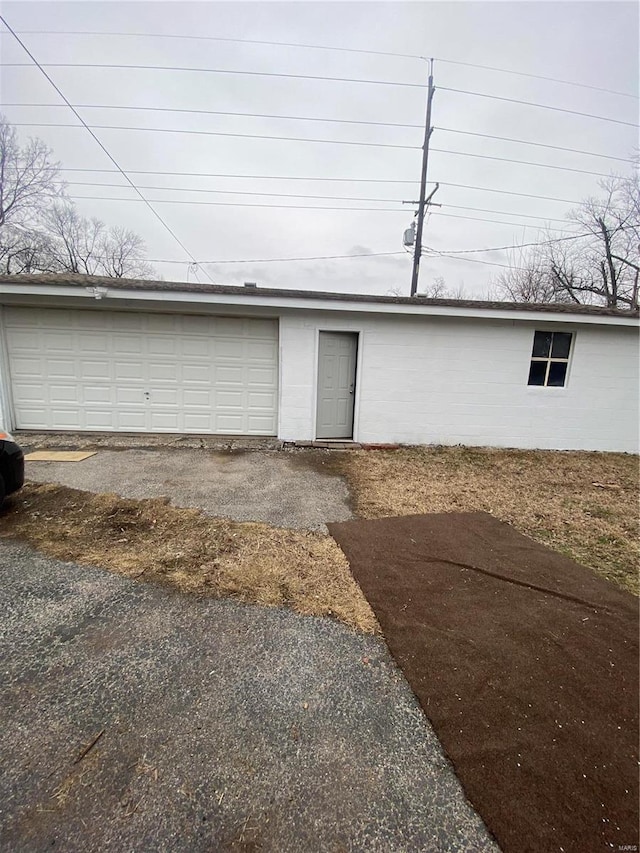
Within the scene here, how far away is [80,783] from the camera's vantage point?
1.45 m

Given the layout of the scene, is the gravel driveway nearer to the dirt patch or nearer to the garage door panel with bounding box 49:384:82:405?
the dirt patch

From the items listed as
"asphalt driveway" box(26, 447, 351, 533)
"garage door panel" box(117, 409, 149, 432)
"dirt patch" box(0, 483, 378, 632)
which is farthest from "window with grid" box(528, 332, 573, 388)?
"garage door panel" box(117, 409, 149, 432)

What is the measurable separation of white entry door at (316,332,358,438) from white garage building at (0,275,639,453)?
0.02 meters

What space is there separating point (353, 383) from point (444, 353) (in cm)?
199

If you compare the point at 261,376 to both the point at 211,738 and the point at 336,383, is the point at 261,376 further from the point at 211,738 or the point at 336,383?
the point at 211,738

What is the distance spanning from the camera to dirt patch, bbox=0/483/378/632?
2.80 meters

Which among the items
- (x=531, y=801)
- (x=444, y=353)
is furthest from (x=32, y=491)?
(x=444, y=353)

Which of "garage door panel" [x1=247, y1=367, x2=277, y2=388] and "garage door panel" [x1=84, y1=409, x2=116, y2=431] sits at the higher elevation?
"garage door panel" [x1=247, y1=367, x2=277, y2=388]

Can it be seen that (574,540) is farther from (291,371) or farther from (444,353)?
(291,371)

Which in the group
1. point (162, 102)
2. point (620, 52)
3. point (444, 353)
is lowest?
point (444, 353)

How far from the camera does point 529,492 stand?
548 cm

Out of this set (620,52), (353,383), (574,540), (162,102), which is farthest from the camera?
(162,102)

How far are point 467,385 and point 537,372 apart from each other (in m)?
1.61

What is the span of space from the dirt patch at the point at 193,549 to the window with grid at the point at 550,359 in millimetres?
6684
